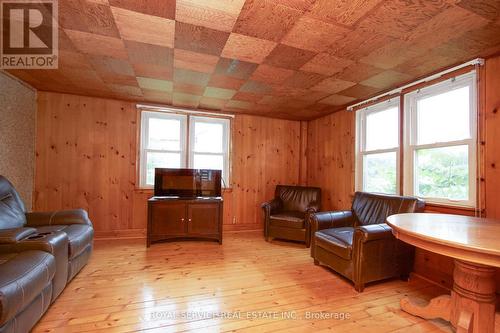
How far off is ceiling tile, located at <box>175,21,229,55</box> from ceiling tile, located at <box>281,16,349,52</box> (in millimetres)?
560

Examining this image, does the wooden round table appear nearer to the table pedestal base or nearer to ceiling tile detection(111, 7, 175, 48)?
the table pedestal base

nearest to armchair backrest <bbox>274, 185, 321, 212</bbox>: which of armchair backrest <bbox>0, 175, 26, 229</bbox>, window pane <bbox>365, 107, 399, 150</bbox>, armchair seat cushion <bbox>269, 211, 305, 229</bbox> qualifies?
armchair seat cushion <bbox>269, 211, 305, 229</bbox>

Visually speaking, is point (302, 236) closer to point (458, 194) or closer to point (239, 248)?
point (239, 248)

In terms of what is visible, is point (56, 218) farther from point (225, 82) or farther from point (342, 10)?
point (342, 10)

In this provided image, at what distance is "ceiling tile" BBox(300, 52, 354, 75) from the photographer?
7.22ft

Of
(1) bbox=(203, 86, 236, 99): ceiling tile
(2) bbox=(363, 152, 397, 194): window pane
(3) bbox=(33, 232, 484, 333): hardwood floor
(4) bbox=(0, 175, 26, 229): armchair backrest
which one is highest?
(1) bbox=(203, 86, 236, 99): ceiling tile

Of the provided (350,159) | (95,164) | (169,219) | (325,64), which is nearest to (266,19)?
(325,64)

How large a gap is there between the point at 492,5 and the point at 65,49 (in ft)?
11.2

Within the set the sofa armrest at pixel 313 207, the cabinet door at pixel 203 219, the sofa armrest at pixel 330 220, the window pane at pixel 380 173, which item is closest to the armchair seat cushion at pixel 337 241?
the sofa armrest at pixel 330 220

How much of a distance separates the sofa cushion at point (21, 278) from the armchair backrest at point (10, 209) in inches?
26.4

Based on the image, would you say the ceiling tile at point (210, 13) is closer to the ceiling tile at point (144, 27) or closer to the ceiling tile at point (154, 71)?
the ceiling tile at point (144, 27)

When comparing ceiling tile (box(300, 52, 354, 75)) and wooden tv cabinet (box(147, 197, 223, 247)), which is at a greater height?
ceiling tile (box(300, 52, 354, 75))

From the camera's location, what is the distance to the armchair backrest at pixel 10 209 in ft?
6.94

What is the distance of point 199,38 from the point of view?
1.93 meters
